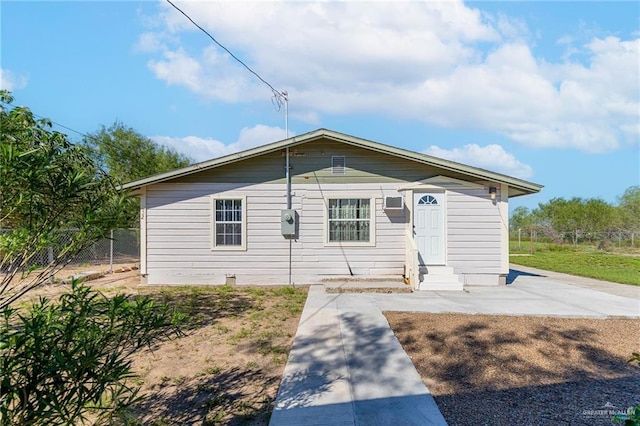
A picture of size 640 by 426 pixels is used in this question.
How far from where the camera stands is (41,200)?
1.67 metres

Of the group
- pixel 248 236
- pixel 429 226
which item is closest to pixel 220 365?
pixel 248 236

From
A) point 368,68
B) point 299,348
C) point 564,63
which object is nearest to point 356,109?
point 368,68

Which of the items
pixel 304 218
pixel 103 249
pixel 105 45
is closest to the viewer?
pixel 105 45

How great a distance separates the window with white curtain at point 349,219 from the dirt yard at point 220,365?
2.44m

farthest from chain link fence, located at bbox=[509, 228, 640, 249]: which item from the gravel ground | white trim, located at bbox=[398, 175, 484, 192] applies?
the gravel ground

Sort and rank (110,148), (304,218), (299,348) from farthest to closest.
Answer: (110,148) < (304,218) < (299,348)

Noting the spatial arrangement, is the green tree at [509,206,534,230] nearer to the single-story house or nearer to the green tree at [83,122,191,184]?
the single-story house

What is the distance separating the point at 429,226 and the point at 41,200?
838 centimetres

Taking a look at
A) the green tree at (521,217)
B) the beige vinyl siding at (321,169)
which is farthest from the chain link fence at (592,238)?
the beige vinyl siding at (321,169)

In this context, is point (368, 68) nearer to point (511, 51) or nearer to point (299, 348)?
point (511, 51)

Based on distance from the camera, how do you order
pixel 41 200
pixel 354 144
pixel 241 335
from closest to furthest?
pixel 41 200 < pixel 241 335 < pixel 354 144

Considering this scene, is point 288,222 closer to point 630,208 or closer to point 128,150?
point 128,150

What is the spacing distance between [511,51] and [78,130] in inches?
817

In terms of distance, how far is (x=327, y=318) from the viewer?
5.67 metres
